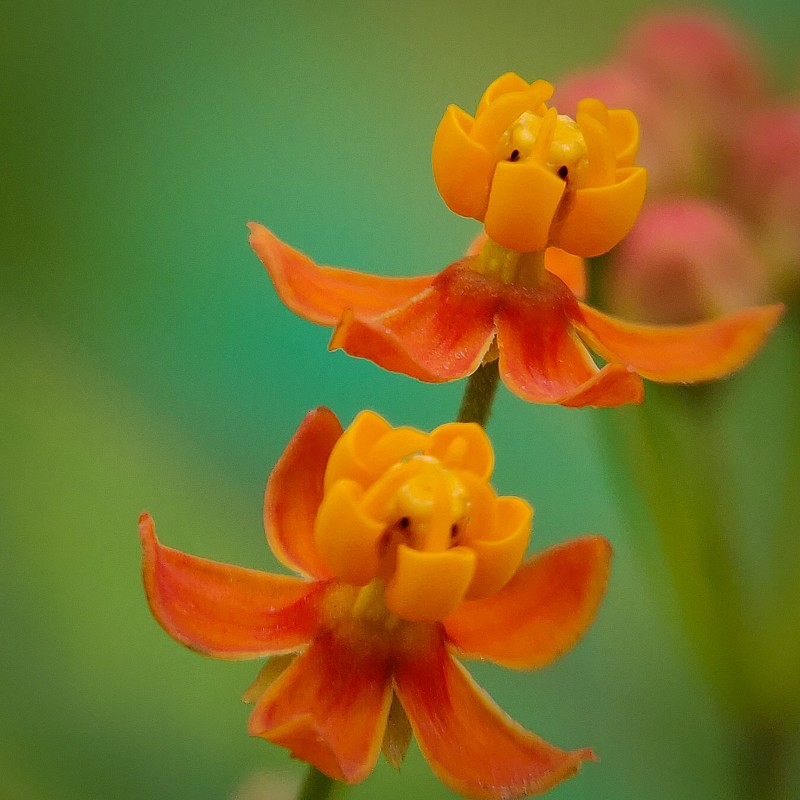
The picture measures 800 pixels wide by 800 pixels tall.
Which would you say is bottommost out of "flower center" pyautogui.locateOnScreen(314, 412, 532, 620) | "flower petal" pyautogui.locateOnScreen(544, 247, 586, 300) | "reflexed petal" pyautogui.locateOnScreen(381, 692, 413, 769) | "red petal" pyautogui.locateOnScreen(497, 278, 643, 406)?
"reflexed petal" pyautogui.locateOnScreen(381, 692, 413, 769)

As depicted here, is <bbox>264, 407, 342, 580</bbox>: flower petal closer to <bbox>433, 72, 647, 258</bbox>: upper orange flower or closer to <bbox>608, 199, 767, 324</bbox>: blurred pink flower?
<bbox>433, 72, 647, 258</bbox>: upper orange flower

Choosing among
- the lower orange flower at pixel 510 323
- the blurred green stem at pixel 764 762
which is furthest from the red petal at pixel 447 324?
the blurred green stem at pixel 764 762

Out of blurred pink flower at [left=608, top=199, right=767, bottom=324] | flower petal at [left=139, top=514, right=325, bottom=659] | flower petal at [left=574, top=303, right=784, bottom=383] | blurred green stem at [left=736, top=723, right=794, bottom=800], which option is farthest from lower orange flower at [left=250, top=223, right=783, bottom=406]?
blurred green stem at [left=736, top=723, right=794, bottom=800]

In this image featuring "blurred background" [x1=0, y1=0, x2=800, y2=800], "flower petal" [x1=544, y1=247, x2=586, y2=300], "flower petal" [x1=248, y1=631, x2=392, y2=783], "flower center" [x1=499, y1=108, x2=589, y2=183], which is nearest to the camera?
"flower petal" [x1=248, y1=631, x2=392, y2=783]

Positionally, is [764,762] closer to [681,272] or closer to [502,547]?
[681,272]

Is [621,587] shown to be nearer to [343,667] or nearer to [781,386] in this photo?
[781,386]

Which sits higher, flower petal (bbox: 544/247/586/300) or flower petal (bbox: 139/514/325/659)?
flower petal (bbox: 544/247/586/300)
